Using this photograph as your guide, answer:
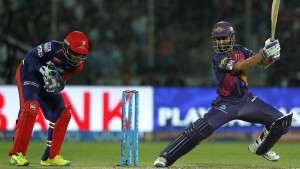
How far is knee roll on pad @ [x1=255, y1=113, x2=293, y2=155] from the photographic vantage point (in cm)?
843

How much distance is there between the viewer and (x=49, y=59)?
8.80m

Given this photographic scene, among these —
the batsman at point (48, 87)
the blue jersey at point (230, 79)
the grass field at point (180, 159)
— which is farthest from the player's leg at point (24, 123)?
the blue jersey at point (230, 79)

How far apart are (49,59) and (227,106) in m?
2.24

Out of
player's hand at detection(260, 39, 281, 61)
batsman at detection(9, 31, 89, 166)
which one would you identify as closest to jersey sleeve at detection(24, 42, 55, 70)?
batsman at detection(9, 31, 89, 166)

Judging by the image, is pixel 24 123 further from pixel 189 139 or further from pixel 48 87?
pixel 189 139

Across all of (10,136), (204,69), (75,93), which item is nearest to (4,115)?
(10,136)

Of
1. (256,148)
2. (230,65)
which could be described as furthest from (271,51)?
(256,148)

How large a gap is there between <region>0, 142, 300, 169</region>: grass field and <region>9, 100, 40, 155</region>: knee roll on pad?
0.27 meters

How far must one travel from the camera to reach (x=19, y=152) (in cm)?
863

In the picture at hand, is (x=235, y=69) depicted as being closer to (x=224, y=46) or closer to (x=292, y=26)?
(x=224, y=46)

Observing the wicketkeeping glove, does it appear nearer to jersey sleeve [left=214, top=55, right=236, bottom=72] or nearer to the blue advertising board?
jersey sleeve [left=214, top=55, right=236, bottom=72]

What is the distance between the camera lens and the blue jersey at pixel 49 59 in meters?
8.68

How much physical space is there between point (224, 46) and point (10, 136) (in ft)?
21.9

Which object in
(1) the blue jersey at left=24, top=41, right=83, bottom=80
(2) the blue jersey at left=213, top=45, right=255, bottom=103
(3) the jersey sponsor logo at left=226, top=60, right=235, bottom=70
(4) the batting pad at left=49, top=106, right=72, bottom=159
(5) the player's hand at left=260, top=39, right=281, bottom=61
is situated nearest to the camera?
(5) the player's hand at left=260, top=39, right=281, bottom=61
